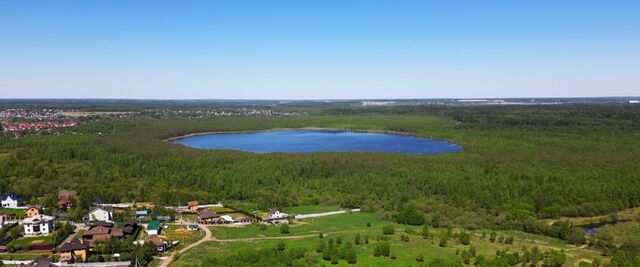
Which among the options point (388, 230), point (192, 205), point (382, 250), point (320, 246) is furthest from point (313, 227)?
point (192, 205)

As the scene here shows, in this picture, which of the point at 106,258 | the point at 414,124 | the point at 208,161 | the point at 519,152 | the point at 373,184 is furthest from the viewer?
the point at 414,124

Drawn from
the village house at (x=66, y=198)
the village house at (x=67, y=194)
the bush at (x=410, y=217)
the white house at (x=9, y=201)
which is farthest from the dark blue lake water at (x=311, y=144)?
the white house at (x=9, y=201)

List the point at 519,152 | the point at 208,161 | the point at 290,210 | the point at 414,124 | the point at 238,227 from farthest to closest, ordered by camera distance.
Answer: the point at 414,124 → the point at 519,152 → the point at 208,161 → the point at 290,210 → the point at 238,227

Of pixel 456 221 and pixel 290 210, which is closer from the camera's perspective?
pixel 456 221

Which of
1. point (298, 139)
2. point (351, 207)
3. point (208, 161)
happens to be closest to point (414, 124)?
point (298, 139)

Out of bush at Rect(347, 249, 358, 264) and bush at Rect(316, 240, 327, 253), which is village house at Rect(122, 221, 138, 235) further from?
bush at Rect(347, 249, 358, 264)

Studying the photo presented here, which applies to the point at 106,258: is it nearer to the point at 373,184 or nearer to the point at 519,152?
the point at 373,184

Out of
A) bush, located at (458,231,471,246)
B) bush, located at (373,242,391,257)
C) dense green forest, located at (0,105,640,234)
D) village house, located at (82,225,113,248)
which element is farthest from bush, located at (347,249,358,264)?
village house, located at (82,225,113,248)
